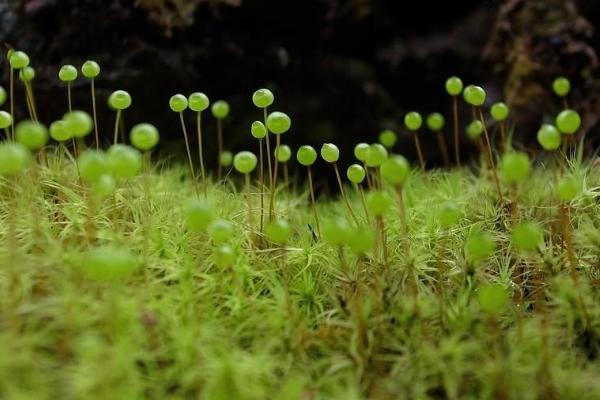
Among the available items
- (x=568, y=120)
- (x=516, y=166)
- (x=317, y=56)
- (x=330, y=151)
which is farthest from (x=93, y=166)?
(x=317, y=56)

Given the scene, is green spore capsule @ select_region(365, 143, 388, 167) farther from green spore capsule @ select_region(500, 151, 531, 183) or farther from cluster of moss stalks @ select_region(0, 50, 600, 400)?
green spore capsule @ select_region(500, 151, 531, 183)

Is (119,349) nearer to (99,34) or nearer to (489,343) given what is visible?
(489,343)

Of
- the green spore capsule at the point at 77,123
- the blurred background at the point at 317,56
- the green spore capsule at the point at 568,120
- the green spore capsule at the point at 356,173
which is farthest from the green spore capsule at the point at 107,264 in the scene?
the blurred background at the point at 317,56

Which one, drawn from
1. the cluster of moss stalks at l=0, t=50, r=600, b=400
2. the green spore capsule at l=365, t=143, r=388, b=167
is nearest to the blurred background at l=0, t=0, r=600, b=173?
the cluster of moss stalks at l=0, t=50, r=600, b=400

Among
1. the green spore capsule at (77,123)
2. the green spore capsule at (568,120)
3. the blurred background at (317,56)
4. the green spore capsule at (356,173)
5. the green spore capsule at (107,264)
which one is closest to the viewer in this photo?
the green spore capsule at (107,264)

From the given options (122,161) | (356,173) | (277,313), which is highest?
(122,161)

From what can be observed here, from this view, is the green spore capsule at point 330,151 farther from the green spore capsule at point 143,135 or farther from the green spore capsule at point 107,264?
the green spore capsule at point 107,264

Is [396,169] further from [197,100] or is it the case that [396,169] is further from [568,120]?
[197,100]

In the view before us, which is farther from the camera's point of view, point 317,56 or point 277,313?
point 317,56
